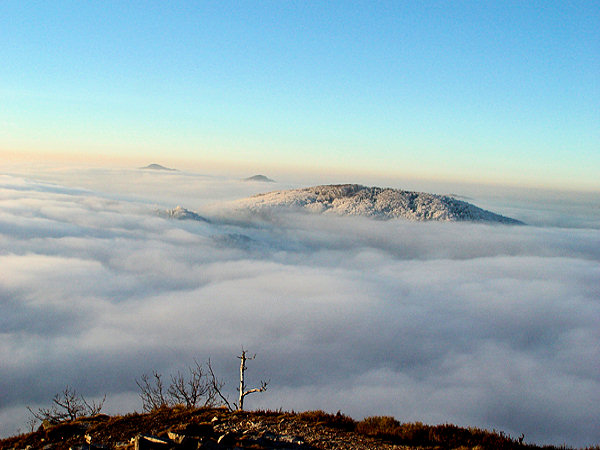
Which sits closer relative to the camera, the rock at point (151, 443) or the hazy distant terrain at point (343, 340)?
the rock at point (151, 443)

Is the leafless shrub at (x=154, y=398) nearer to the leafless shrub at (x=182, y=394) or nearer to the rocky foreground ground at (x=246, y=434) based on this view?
the leafless shrub at (x=182, y=394)

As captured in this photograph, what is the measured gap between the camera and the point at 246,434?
523 inches

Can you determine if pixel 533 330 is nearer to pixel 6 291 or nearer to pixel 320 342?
pixel 320 342

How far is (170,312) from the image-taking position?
161 meters

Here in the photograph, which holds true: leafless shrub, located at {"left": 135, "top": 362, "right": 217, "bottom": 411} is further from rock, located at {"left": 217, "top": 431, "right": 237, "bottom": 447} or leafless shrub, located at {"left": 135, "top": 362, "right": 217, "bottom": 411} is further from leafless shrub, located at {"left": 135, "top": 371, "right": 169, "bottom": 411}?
rock, located at {"left": 217, "top": 431, "right": 237, "bottom": 447}

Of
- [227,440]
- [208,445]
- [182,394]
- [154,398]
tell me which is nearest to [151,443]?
[208,445]

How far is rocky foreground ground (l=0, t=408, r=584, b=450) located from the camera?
12195 mm

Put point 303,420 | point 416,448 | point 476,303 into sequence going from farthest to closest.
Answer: point 476,303, point 303,420, point 416,448

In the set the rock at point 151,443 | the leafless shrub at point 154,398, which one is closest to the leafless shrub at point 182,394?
the leafless shrub at point 154,398

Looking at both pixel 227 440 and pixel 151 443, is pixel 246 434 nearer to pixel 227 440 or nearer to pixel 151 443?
pixel 227 440

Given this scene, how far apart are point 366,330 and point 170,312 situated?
74767 mm

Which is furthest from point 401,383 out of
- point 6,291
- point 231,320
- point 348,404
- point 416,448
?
point 6,291

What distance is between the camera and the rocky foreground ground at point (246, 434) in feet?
40.0

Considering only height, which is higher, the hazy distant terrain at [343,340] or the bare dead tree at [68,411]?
the bare dead tree at [68,411]
